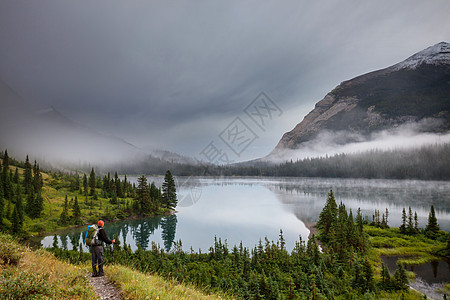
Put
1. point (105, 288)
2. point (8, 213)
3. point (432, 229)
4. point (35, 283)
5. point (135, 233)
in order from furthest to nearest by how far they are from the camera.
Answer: point (135, 233)
point (8, 213)
point (432, 229)
point (105, 288)
point (35, 283)

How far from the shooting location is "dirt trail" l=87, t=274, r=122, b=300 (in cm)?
797

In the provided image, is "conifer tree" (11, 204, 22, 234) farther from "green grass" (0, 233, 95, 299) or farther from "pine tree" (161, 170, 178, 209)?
"green grass" (0, 233, 95, 299)

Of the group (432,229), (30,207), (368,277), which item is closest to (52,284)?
(368,277)

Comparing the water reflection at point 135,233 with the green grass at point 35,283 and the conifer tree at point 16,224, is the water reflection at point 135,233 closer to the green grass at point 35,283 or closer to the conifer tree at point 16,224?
the conifer tree at point 16,224

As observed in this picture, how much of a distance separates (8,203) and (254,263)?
59029 millimetres

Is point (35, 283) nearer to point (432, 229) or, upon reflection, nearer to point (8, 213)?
point (432, 229)

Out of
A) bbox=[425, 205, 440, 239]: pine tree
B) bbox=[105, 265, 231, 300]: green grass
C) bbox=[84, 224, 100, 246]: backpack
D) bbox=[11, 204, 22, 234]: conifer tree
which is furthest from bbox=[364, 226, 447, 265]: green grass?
bbox=[11, 204, 22, 234]: conifer tree

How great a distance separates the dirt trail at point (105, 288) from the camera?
797 centimetres

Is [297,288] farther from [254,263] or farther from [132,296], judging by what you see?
[132,296]

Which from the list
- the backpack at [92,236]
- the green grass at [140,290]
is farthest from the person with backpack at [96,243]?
the green grass at [140,290]

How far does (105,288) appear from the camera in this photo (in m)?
8.79

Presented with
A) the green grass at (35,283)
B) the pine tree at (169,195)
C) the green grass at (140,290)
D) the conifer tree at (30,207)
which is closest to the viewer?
the green grass at (35,283)

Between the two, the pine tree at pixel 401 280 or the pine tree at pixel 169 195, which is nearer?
the pine tree at pixel 401 280

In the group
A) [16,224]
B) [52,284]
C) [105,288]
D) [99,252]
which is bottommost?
[16,224]
